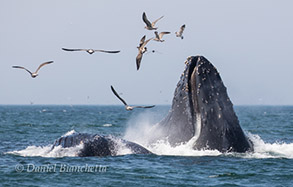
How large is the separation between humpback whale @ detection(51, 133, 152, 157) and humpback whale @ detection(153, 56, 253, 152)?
1.21 meters

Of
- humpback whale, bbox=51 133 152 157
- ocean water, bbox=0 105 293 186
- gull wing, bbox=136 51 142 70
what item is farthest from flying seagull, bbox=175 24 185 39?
humpback whale, bbox=51 133 152 157

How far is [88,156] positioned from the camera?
14703 mm

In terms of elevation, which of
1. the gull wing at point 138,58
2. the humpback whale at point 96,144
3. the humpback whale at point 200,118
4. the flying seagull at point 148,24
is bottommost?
the humpback whale at point 96,144

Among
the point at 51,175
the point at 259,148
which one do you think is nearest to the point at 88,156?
the point at 51,175

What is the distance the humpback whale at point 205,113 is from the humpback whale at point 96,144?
1.21 m

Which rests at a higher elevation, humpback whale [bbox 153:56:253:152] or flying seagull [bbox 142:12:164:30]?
flying seagull [bbox 142:12:164:30]

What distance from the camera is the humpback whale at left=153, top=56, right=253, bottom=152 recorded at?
1373 cm

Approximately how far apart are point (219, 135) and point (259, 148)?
13.7 feet

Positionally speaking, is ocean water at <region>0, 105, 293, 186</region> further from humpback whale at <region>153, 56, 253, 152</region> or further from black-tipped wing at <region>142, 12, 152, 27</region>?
black-tipped wing at <region>142, 12, 152, 27</region>

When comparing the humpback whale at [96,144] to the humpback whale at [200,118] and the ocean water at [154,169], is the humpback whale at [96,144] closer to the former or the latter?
the humpback whale at [200,118]

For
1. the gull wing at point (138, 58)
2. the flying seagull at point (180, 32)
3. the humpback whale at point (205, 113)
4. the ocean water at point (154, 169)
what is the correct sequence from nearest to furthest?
the ocean water at point (154, 169) < the humpback whale at point (205, 113) < the gull wing at point (138, 58) < the flying seagull at point (180, 32)

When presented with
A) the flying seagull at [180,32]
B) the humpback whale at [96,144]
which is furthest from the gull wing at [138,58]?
the flying seagull at [180,32]

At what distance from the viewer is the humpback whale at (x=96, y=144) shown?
13.9 m

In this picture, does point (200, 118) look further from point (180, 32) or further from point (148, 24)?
point (180, 32)
